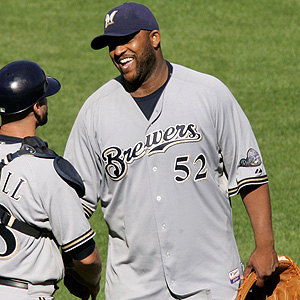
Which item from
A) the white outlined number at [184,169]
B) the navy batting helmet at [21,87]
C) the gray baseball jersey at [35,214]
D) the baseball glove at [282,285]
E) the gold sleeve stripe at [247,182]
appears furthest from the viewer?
the baseball glove at [282,285]

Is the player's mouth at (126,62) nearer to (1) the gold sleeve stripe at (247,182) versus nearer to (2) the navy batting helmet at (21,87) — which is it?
(2) the navy batting helmet at (21,87)

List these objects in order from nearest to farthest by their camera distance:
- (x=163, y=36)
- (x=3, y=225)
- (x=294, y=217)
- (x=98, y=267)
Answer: (x=3, y=225) < (x=98, y=267) < (x=294, y=217) < (x=163, y=36)

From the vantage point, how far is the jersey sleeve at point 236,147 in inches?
170

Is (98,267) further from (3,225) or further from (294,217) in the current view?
(294,217)

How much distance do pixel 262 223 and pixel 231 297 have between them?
0.42m

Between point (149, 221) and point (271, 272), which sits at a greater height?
point (149, 221)

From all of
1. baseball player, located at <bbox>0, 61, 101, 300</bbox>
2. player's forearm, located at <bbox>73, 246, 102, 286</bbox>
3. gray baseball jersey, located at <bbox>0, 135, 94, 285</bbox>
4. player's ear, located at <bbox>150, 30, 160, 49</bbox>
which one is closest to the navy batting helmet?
baseball player, located at <bbox>0, 61, 101, 300</bbox>

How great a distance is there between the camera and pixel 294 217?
28.6 ft

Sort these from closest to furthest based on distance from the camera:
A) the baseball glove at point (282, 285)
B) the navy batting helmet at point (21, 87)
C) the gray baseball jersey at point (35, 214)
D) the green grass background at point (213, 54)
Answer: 1. the gray baseball jersey at point (35, 214)
2. the navy batting helmet at point (21, 87)
3. the baseball glove at point (282, 285)
4. the green grass background at point (213, 54)

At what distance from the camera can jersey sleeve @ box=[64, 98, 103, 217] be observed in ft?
14.5

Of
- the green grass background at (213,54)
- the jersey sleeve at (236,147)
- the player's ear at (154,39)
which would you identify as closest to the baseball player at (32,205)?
the player's ear at (154,39)

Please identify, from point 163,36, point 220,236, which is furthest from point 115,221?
point 163,36

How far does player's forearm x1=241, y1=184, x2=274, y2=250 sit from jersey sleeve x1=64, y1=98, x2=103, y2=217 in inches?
32.3

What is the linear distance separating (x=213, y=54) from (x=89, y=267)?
37.6 ft
